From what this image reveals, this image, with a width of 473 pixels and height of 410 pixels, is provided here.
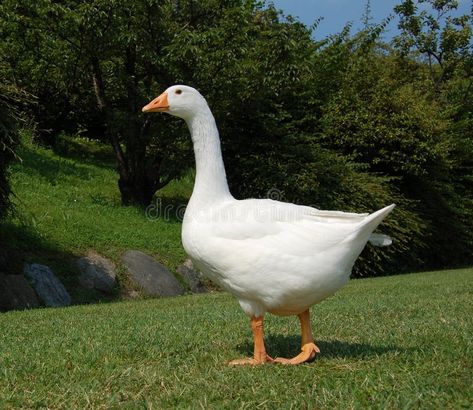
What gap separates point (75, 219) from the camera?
42.7 feet

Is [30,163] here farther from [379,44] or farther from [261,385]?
[379,44]

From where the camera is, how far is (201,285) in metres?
12.6

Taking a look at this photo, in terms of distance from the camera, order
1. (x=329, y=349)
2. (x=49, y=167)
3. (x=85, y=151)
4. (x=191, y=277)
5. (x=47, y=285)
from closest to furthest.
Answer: (x=329, y=349) → (x=47, y=285) → (x=191, y=277) → (x=49, y=167) → (x=85, y=151)

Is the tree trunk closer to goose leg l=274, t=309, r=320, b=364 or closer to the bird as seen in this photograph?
the bird

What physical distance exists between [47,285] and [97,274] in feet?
3.46

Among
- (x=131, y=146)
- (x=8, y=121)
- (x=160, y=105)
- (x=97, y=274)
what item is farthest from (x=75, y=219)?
(x=160, y=105)

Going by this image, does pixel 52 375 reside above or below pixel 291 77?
below

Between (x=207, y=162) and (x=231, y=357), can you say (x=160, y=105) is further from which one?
(x=231, y=357)

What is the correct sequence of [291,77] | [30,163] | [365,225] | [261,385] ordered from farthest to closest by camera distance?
[30,163]
[291,77]
[365,225]
[261,385]

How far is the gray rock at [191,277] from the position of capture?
1227 centimetres

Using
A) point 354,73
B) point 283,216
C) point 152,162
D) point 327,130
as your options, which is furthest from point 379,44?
point 283,216

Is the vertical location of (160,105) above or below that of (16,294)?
above

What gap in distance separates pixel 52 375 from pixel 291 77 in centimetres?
1211

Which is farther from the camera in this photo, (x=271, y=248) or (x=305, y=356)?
(x=305, y=356)
